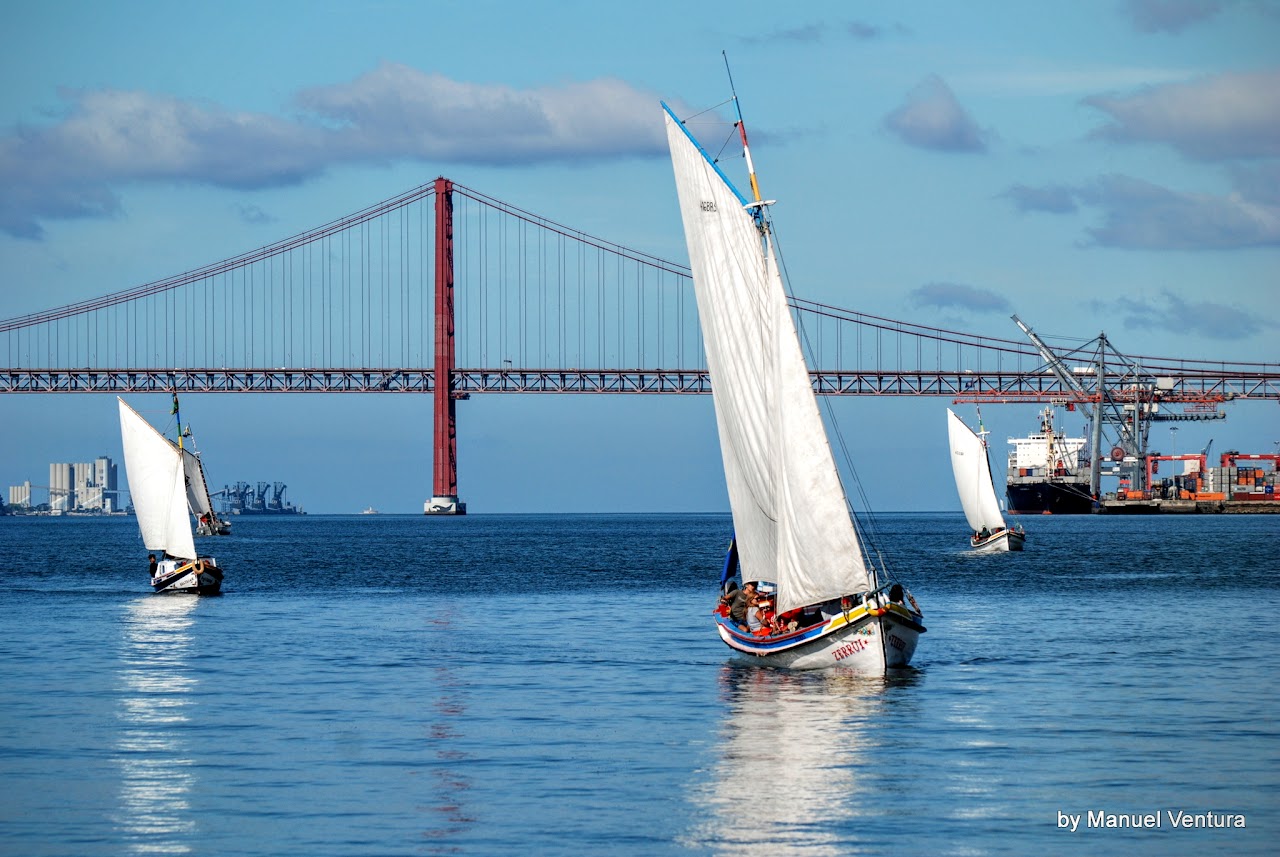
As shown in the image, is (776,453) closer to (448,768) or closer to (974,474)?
(448,768)

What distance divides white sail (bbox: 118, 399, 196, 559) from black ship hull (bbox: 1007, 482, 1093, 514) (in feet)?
443

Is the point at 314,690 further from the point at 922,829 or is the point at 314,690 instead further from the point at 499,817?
the point at 922,829

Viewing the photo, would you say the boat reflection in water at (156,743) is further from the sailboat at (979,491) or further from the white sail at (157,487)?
the sailboat at (979,491)

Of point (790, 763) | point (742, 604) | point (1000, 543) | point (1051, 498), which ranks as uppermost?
point (742, 604)

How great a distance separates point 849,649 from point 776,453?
322cm

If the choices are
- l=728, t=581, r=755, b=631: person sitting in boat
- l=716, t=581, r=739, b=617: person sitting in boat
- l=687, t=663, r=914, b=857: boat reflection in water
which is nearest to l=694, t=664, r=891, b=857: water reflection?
l=687, t=663, r=914, b=857: boat reflection in water

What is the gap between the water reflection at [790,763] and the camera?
54.1ft

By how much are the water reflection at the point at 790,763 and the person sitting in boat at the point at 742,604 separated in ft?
4.08

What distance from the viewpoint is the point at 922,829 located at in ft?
54.6

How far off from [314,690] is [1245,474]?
580ft

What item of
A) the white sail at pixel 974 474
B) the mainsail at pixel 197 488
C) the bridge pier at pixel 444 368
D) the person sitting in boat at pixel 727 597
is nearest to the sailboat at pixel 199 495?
the mainsail at pixel 197 488

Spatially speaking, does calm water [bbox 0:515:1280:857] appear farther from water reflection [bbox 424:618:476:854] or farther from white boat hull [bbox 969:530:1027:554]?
white boat hull [bbox 969:530:1027:554]

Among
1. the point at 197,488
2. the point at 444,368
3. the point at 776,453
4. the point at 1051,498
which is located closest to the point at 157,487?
the point at 776,453

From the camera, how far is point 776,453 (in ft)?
88.8
